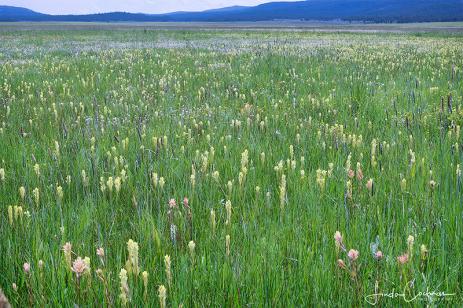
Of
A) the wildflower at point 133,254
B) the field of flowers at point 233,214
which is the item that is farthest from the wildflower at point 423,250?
the wildflower at point 133,254

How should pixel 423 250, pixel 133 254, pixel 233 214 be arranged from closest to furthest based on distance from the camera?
pixel 133 254 → pixel 423 250 → pixel 233 214

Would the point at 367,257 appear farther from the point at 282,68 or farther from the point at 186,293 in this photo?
the point at 282,68

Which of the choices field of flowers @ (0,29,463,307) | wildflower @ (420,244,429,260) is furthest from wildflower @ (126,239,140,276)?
wildflower @ (420,244,429,260)

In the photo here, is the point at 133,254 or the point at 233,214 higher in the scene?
the point at 133,254

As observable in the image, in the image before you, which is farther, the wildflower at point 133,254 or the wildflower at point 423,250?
the wildflower at point 423,250

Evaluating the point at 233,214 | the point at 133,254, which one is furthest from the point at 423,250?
the point at 233,214

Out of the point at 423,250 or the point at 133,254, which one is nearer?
the point at 133,254

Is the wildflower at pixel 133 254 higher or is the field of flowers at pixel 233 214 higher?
the wildflower at pixel 133 254

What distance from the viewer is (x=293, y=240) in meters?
3.05

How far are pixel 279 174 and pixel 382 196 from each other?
1.03 m

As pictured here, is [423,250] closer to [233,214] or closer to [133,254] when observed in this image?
[133,254]

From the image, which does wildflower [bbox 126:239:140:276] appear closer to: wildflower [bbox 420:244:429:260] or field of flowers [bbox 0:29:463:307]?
field of flowers [bbox 0:29:463:307]

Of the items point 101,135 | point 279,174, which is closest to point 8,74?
point 101,135

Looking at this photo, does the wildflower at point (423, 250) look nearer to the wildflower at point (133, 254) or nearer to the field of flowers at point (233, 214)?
the field of flowers at point (233, 214)
